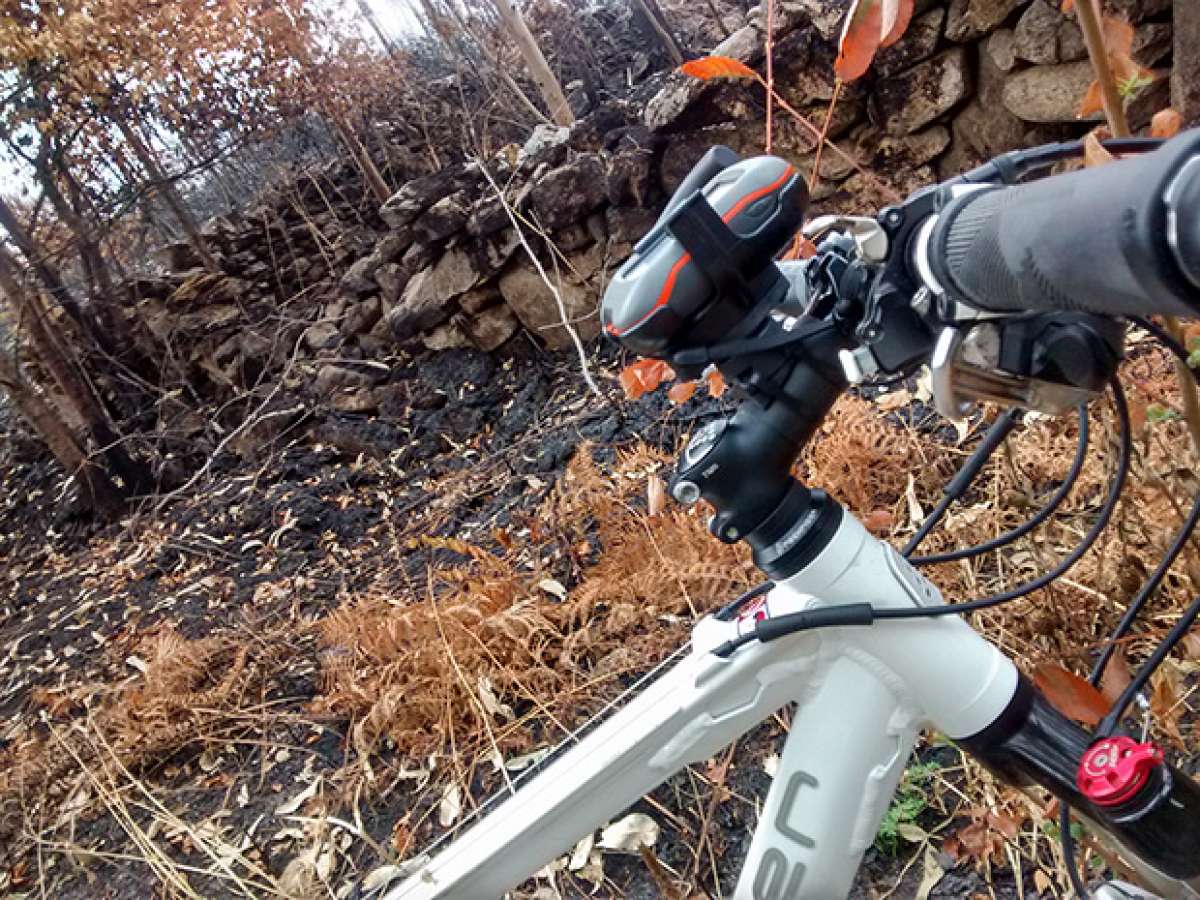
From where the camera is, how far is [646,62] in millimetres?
8078

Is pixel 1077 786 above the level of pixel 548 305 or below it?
below

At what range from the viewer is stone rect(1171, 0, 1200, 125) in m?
3.06

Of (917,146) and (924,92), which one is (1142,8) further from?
(917,146)

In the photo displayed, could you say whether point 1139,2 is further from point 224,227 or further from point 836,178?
point 224,227

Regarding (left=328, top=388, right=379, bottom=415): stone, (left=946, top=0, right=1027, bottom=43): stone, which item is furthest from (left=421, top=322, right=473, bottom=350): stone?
(left=946, top=0, right=1027, bottom=43): stone

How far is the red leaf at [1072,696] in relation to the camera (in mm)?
918

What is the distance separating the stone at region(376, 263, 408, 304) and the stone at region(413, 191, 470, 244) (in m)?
0.45

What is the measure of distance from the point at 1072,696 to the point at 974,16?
4.00m

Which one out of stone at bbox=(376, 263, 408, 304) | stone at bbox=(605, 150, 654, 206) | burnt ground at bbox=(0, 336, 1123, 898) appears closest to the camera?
burnt ground at bbox=(0, 336, 1123, 898)

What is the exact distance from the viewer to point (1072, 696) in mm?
926

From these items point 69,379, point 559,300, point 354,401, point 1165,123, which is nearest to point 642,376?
point 1165,123

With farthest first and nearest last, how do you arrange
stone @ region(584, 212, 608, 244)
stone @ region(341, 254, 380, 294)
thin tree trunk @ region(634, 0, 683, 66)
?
1. thin tree trunk @ region(634, 0, 683, 66)
2. stone @ region(341, 254, 380, 294)
3. stone @ region(584, 212, 608, 244)

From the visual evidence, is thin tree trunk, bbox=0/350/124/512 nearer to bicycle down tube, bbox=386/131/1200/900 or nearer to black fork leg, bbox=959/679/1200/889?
bicycle down tube, bbox=386/131/1200/900

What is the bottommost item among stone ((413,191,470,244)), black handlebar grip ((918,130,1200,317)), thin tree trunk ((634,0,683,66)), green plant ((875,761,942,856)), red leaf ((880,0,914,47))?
green plant ((875,761,942,856))
